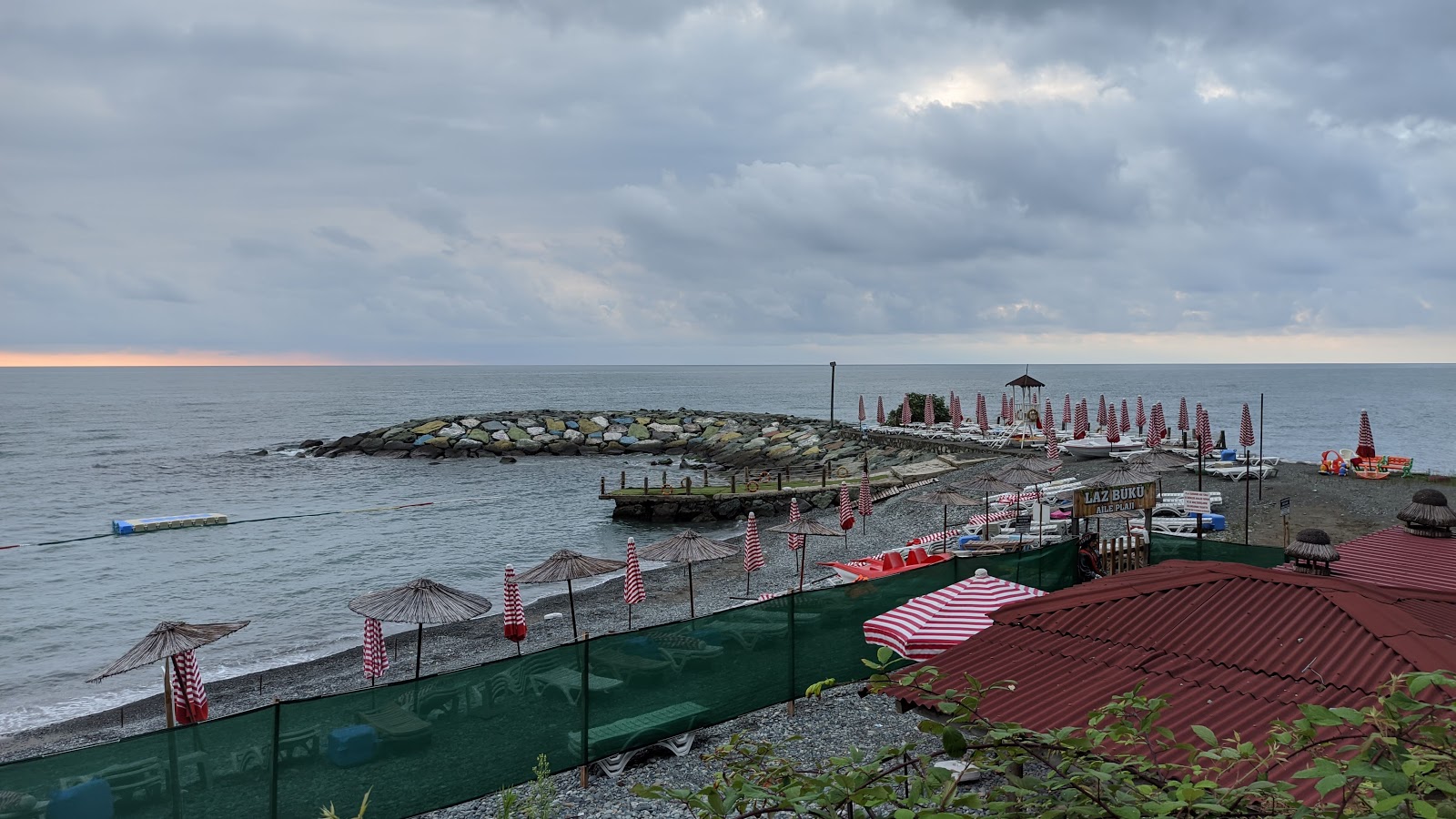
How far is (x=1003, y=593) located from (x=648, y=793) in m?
8.57

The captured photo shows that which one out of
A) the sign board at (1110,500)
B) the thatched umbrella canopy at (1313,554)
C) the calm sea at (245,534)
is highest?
the thatched umbrella canopy at (1313,554)

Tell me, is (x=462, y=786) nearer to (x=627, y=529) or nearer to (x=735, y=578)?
(x=735, y=578)

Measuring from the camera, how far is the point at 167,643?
1250 centimetres

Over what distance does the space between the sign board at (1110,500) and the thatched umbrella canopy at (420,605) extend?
30.8 ft

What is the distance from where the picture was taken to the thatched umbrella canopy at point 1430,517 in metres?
8.66

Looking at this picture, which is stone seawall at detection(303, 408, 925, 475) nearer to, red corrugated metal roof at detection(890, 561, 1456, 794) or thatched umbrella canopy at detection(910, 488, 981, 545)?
thatched umbrella canopy at detection(910, 488, 981, 545)

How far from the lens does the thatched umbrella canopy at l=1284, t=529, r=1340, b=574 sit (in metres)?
7.47

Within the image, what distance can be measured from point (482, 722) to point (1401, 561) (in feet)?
28.7

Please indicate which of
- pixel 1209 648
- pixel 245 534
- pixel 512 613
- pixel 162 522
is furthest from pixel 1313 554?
pixel 162 522

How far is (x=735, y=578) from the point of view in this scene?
2517cm

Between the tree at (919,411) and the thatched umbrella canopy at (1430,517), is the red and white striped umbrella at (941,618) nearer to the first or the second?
the thatched umbrella canopy at (1430,517)

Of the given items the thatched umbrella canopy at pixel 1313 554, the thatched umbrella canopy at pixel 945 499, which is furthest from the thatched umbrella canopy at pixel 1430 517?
the thatched umbrella canopy at pixel 945 499

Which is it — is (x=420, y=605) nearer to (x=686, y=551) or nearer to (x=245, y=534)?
(x=686, y=551)

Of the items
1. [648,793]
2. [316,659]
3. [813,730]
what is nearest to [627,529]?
[316,659]
